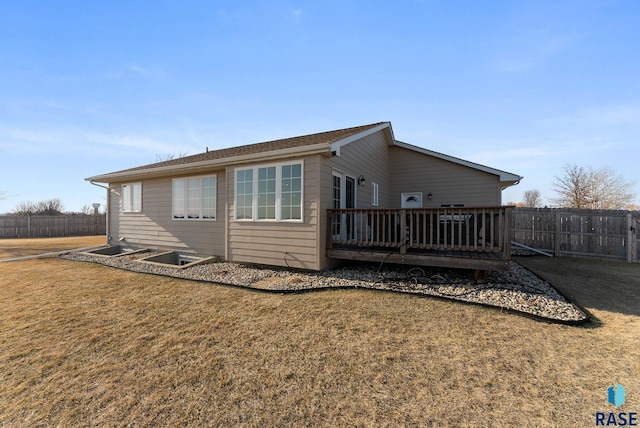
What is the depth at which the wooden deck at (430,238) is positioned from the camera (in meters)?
4.71

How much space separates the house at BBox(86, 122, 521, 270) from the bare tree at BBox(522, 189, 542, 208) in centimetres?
4273

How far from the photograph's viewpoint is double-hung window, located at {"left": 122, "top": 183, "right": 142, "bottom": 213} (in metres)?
9.69

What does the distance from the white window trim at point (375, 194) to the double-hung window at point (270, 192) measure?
3.57 metres

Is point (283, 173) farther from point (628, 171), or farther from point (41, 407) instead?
point (628, 171)

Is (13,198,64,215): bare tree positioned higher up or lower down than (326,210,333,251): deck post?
higher up

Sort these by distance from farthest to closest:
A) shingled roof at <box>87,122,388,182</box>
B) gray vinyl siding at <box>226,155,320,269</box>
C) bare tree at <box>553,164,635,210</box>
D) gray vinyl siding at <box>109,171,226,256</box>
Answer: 1. bare tree at <box>553,164,635,210</box>
2. gray vinyl siding at <box>109,171,226,256</box>
3. shingled roof at <box>87,122,388,182</box>
4. gray vinyl siding at <box>226,155,320,269</box>

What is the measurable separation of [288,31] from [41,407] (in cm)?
922

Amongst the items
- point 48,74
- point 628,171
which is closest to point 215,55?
point 48,74

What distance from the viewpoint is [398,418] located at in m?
1.85

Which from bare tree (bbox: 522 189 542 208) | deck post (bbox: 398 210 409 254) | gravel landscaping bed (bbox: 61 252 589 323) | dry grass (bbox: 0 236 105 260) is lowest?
dry grass (bbox: 0 236 105 260)

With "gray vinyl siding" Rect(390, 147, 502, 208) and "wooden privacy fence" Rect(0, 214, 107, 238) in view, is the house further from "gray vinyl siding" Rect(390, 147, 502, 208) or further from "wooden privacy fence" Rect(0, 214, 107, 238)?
"wooden privacy fence" Rect(0, 214, 107, 238)

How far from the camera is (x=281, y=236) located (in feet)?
20.8

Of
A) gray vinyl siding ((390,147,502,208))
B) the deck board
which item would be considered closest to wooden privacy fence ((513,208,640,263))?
gray vinyl siding ((390,147,502,208))

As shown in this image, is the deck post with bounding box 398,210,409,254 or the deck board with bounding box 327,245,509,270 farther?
the deck post with bounding box 398,210,409,254
